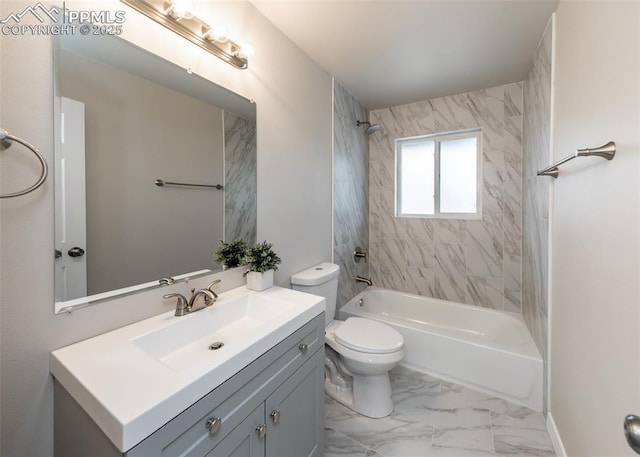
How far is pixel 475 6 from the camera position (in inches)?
59.3

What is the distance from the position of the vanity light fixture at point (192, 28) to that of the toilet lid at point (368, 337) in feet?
5.74

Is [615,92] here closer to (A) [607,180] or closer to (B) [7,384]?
(A) [607,180]

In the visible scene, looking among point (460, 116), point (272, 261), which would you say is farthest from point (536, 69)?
point (272, 261)

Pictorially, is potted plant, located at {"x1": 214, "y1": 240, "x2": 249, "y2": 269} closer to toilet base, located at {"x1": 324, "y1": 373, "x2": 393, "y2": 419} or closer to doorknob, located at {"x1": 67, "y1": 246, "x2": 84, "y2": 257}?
doorknob, located at {"x1": 67, "y1": 246, "x2": 84, "y2": 257}

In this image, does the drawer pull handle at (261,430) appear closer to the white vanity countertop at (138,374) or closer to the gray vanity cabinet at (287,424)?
the gray vanity cabinet at (287,424)

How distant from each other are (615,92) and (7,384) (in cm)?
204

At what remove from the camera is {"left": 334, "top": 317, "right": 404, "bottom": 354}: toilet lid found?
167cm

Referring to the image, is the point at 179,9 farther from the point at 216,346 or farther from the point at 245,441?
the point at 245,441

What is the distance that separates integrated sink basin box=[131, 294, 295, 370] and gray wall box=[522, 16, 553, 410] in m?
1.65

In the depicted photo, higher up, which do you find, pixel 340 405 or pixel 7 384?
pixel 7 384

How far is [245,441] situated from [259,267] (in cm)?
74

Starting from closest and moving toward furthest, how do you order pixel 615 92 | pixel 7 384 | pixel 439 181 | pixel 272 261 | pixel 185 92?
pixel 7 384 < pixel 615 92 < pixel 185 92 < pixel 272 261 < pixel 439 181

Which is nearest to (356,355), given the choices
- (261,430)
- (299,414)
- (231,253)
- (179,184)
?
(299,414)

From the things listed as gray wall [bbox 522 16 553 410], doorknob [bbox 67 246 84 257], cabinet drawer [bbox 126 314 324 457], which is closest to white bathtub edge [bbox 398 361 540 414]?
gray wall [bbox 522 16 553 410]
